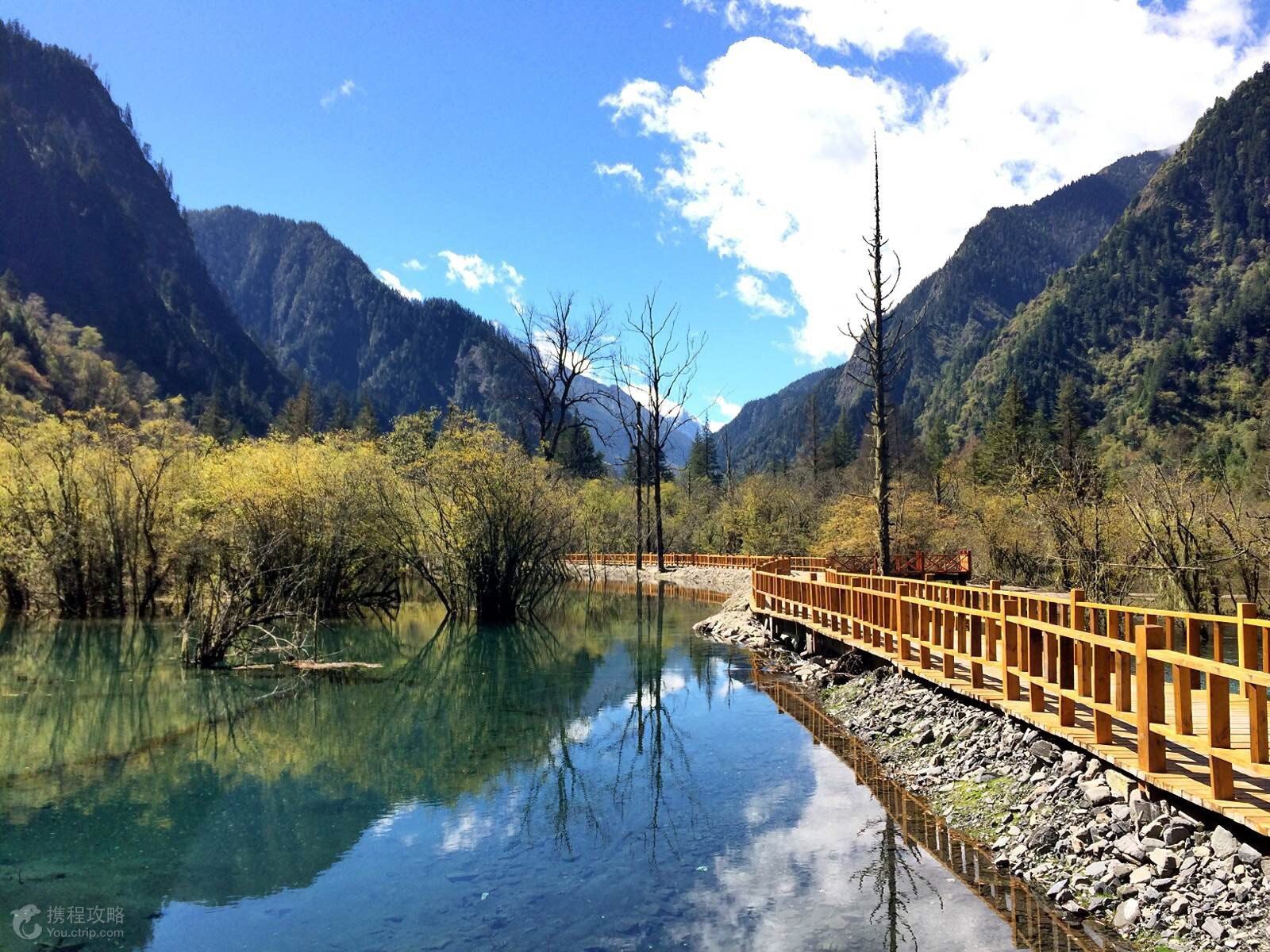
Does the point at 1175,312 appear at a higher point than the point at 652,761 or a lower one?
higher

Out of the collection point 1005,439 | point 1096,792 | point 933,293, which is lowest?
point 1096,792

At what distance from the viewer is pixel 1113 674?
9.43 m

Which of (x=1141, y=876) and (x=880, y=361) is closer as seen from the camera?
(x=1141, y=876)

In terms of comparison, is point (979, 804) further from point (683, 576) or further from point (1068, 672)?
point (683, 576)

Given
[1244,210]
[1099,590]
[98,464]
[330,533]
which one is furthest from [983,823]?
[1244,210]

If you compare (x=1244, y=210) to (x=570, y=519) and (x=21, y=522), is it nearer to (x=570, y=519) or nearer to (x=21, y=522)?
(x=570, y=519)

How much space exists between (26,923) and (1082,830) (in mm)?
8609

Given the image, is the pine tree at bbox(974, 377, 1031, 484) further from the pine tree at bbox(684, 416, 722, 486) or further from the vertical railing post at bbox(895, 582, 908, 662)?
the vertical railing post at bbox(895, 582, 908, 662)

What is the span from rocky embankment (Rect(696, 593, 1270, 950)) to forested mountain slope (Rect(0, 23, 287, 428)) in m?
122

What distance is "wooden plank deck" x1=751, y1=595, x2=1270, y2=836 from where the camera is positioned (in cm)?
601

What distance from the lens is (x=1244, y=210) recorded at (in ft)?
438

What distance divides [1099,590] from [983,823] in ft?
55.3

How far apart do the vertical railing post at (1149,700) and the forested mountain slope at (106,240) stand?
411ft

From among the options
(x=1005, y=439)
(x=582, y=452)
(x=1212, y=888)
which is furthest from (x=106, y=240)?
(x=1212, y=888)
